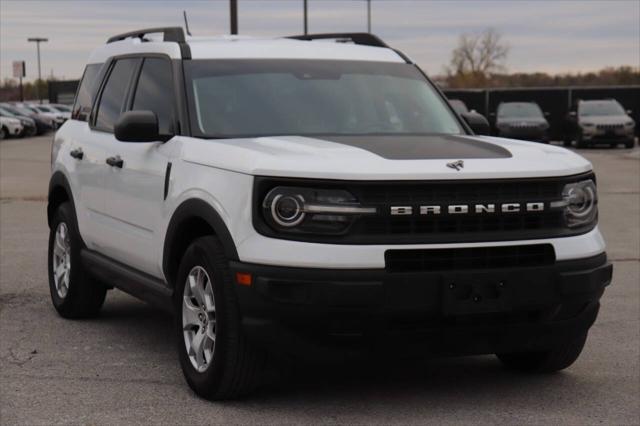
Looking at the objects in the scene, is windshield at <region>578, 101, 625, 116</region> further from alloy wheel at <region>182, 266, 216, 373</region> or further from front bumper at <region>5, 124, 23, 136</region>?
alloy wheel at <region>182, 266, 216, 373</region>

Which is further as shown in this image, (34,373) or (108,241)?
(108,241)

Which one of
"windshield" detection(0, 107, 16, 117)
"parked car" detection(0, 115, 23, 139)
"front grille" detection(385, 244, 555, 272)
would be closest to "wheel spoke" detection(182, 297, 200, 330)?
"front grille" detection(385, 244, 555, 272)

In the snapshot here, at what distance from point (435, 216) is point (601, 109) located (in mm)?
33187

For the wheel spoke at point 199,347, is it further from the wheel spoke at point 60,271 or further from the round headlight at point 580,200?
the wheel spoke at point 60,271

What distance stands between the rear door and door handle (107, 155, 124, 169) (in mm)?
16

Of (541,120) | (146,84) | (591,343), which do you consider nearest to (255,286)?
(146,84)

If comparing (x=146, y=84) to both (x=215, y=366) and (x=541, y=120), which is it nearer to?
(x=215, y=366)

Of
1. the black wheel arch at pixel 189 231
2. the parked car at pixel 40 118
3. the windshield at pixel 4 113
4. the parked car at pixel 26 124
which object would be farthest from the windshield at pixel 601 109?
the black wheel arch at pixel 189 231

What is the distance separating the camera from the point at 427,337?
5031mm

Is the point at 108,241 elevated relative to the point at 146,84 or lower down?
lower down

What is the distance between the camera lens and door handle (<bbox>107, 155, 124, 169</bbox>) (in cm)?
654

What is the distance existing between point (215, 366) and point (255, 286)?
56 centimetres

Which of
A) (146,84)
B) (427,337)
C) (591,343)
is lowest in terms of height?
(591,343)

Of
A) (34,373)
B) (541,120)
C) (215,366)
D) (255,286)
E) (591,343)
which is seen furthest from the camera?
(541,120)
